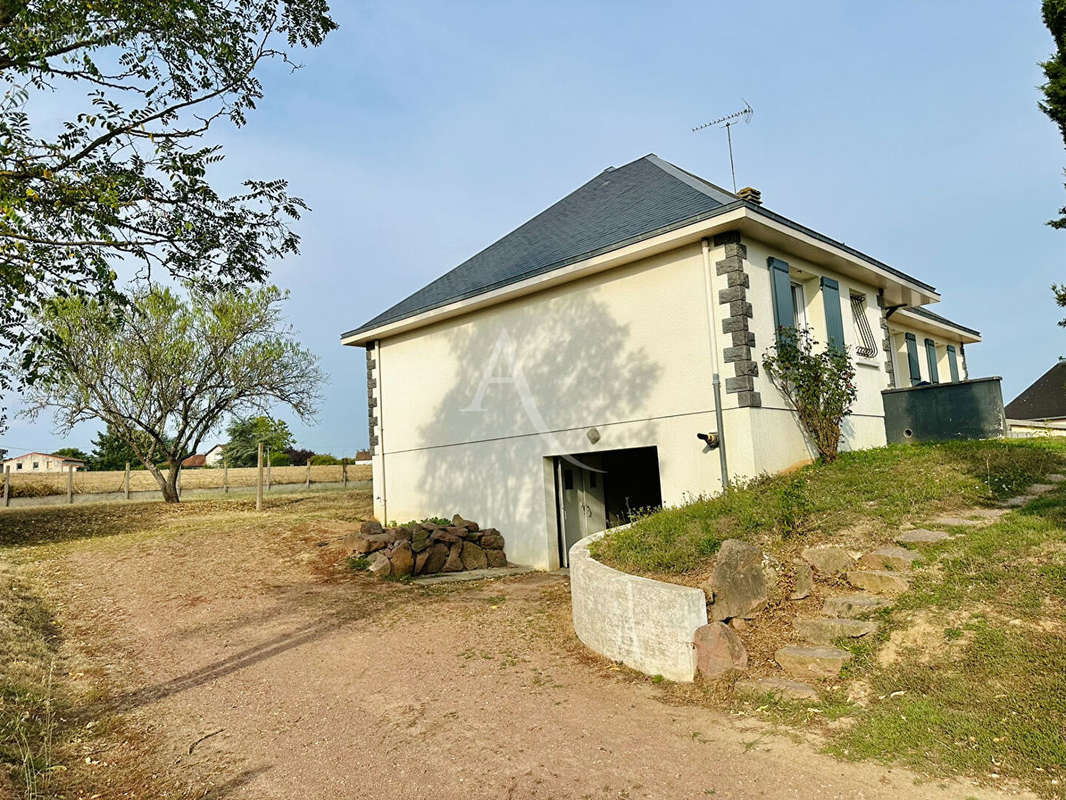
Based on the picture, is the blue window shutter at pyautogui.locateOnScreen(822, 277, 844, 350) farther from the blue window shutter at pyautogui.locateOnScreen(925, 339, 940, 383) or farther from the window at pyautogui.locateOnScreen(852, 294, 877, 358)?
the blue window shutter at pyautogui.locateOnScreen(925, 339, 940, 383)

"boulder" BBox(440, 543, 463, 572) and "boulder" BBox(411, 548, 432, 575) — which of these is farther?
"boulder" BBox(440, 543, 463, 572)

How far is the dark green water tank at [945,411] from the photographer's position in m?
10.6

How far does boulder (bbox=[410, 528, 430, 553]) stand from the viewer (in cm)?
1098

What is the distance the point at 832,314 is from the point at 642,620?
25.5 feet

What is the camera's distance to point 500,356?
12.5 metres

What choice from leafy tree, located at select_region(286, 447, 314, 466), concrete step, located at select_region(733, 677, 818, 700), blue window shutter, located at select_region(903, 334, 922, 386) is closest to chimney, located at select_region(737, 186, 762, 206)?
blue window shutter, located at select_region(903, 334, 922, 386)

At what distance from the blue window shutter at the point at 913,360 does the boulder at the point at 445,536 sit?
38.5 ft

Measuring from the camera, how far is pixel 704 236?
942 centimetres

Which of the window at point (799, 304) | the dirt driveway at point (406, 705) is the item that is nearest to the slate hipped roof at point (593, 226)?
the window at point (799, 304)

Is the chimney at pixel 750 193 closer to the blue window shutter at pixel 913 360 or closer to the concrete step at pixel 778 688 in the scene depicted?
the blue window shutter at pixel 913 360

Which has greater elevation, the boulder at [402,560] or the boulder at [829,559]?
the boulder at [829,559]

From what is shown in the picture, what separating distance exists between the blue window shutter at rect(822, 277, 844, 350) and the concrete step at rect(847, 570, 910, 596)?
6.11 metres

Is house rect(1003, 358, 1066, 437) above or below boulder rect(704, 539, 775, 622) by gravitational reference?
above

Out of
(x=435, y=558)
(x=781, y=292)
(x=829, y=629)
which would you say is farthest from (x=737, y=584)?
(x=435, y=558)
